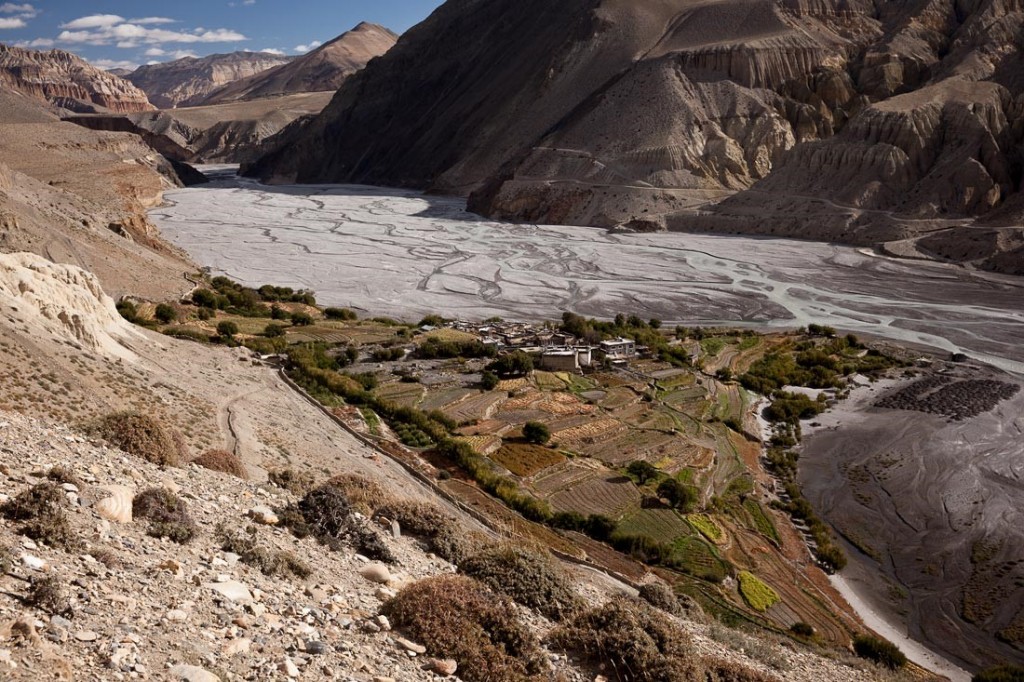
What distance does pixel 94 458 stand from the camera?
31.1 ft

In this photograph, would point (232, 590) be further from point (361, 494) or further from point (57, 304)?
point (57, 304)

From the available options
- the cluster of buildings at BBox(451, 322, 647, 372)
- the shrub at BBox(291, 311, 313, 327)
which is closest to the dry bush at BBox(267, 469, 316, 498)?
the cluster of buildings at BBox(451, 322, 647, 372)

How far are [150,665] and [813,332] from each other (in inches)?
1544

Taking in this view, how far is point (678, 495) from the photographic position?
798 inches

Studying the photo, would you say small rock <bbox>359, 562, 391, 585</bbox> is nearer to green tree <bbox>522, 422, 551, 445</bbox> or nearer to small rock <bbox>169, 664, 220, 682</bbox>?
small rock <bbox>169, 664, 220, 682</bbox>

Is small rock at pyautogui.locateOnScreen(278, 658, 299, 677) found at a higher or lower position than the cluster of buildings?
higher

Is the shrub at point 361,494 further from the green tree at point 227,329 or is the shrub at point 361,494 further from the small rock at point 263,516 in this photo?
the green tree at point 227,329

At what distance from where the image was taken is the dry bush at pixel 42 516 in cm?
668

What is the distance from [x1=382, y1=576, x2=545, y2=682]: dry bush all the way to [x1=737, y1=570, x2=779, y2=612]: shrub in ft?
32.0

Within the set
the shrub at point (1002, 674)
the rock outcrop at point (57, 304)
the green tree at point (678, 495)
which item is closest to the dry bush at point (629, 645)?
the shrub at point (1002, 674)

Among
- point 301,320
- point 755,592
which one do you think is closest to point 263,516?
point 755,592

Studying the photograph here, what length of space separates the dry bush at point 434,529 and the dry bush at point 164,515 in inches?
123

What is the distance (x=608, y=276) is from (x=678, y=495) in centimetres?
3391

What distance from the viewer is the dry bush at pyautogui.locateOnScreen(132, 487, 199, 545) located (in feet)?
25.7
